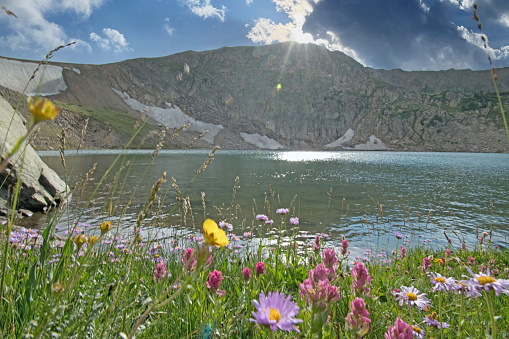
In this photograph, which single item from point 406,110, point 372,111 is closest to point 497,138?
point 406,110

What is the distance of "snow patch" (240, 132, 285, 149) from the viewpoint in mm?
174812

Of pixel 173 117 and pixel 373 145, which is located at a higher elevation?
pixel 173 117

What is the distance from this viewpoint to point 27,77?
127 metres

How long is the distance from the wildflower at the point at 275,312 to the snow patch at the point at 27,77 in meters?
133

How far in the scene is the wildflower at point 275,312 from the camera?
1110 millimetres

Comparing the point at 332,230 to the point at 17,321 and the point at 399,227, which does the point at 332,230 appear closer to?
the point at 399,227

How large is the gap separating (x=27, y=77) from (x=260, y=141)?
395 feet

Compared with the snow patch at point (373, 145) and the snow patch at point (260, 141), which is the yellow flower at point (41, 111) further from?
the snow patch at point (373, 145)

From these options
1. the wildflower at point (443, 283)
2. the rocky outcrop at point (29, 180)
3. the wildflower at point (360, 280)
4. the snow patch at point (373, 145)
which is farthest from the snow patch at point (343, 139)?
the wildflower at point (360, 280)

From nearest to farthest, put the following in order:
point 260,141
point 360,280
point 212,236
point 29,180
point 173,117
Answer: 1. point 212,236
2. point 360,280
3. point 29,180
4. point 173,117
5. point 260,141

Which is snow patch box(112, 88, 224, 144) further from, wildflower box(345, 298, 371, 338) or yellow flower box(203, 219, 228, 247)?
yellow flower box(203, 219, 228, 247)

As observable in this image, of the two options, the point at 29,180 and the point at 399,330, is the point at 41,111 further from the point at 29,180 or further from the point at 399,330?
the point at 29,180

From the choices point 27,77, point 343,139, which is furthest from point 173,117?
point 343,139

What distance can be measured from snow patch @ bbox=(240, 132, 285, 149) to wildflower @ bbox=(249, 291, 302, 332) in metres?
172
